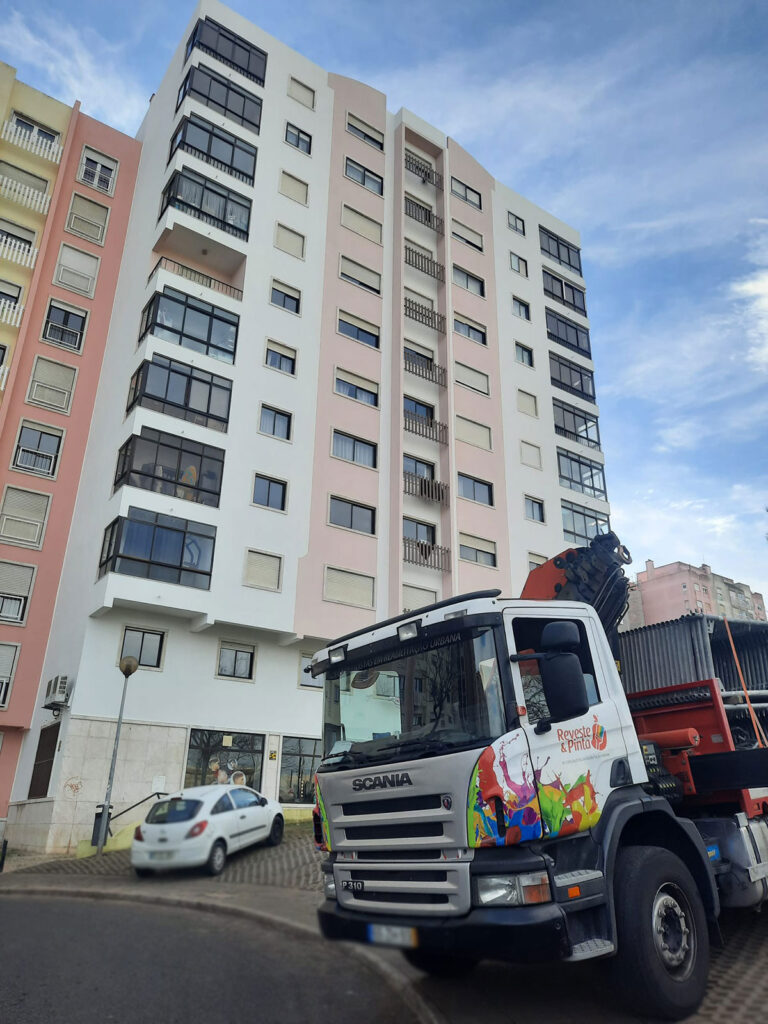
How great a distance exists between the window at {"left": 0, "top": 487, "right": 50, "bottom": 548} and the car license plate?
65.5 feet

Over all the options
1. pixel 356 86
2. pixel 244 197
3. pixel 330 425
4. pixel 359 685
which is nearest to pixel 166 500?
pixel 330 425

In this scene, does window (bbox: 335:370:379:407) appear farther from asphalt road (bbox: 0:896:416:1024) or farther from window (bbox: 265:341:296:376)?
asphalt road (bbox: 0:896:416:1024)

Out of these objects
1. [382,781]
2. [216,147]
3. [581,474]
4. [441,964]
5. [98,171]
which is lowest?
[441,964]

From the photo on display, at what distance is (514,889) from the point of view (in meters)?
4.17

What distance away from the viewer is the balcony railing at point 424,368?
87.6 ft

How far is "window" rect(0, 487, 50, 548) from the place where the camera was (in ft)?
69.8

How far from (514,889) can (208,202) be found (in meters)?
23.4

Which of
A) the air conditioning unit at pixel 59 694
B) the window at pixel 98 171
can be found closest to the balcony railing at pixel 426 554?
the air conditioning unit at pixel 59 694

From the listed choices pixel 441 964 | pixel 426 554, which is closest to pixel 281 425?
pixel 426 554

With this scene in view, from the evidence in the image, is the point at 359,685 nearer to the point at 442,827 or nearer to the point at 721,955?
the point at 442,827

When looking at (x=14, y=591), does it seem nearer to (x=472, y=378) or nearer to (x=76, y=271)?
(x=76, y=271)

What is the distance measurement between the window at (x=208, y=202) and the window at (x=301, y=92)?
20.7 feet

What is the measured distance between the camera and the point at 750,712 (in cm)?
639

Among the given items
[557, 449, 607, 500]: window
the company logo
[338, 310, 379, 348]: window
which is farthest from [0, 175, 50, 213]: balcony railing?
the company logo
